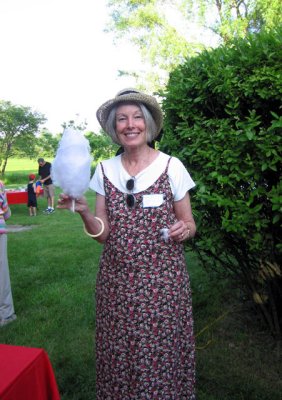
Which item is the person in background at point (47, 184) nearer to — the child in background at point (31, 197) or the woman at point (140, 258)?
the child in background at point (31, 197)

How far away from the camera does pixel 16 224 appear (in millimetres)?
10781

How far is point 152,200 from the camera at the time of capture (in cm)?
200

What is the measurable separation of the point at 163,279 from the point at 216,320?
221 centimetres

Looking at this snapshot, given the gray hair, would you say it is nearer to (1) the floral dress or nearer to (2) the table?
(1) the floral dress

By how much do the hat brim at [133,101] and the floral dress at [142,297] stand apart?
0.36 m

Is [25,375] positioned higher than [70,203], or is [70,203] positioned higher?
[70,203]

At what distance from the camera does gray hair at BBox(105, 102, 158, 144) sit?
210 cm

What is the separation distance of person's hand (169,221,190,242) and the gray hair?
1.84ft

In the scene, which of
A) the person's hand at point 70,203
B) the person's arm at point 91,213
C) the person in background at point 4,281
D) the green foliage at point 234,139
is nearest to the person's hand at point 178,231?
the person's arm at point 91,213

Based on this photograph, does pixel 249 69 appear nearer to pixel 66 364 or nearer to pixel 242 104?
pixel 242 104

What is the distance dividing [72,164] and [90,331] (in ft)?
9.22

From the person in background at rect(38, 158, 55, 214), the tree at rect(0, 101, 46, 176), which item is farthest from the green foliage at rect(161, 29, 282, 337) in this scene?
the tree at rect(0, 101, 46, 176)

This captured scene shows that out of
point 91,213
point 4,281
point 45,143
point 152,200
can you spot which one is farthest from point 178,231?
point 45,143

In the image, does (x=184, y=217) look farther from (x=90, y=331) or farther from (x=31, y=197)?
(x=31, y=197)
